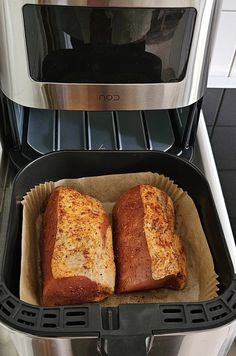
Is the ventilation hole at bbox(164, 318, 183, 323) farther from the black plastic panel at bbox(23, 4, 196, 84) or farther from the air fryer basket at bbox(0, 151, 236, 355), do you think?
the black plastic panel at bbox(23, 4, 196, 84)

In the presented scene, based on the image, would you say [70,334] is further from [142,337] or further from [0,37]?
[0,37]

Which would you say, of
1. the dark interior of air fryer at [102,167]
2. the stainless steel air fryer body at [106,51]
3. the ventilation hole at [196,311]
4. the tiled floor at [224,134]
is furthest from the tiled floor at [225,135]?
the ventilation hole at [196,311]

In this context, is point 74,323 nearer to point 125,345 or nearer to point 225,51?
point 125,345

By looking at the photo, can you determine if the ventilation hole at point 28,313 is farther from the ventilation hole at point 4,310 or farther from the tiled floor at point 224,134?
the tiled floor at point 224,134

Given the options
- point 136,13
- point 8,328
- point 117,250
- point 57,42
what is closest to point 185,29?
point 136,13

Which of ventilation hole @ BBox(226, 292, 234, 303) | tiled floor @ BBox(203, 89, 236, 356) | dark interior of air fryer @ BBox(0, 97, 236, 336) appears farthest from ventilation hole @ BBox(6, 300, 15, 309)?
tiled floor @ BBox(203, 89, 236, 356)
